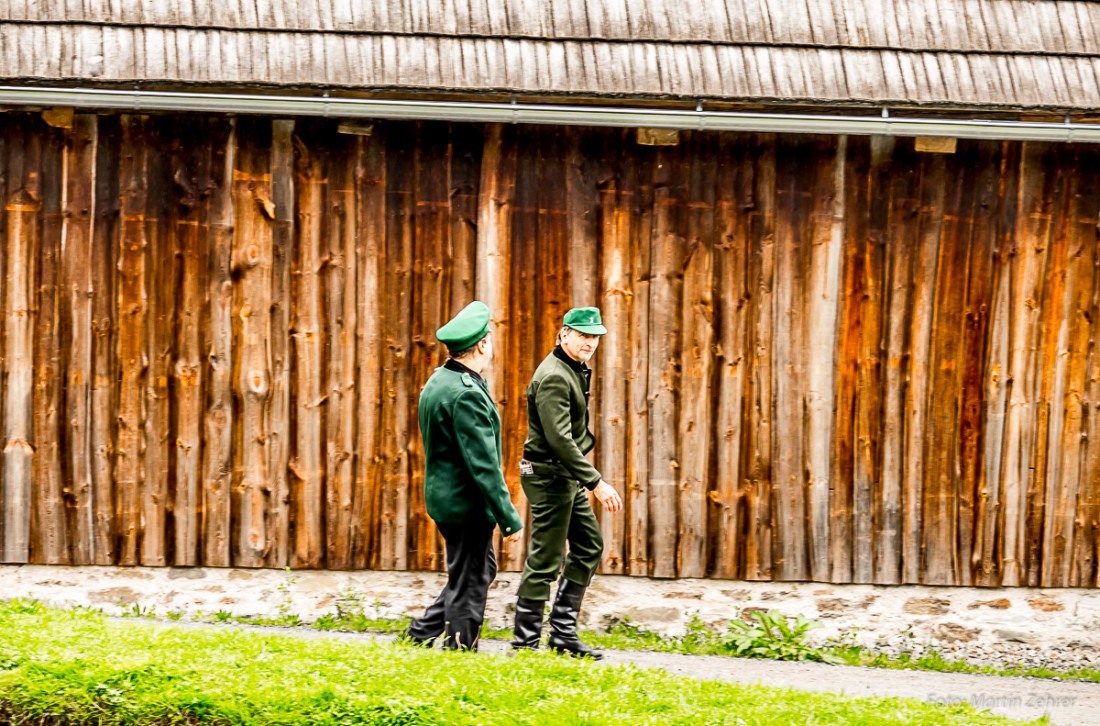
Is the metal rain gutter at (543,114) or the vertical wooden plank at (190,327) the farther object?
the vertical wooden plank at (190,327)

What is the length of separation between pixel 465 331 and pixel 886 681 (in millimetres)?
3151

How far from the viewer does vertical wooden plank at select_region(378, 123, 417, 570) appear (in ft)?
25.3

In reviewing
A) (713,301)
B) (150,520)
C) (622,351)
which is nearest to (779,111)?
(713,301)

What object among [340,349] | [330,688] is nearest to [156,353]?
[340,349]

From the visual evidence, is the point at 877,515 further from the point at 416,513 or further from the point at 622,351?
the point at 416,513

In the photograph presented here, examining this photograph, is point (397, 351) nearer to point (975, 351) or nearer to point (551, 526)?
point (551, 526)

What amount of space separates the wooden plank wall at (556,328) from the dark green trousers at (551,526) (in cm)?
90

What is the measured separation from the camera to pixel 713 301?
26.0 feet

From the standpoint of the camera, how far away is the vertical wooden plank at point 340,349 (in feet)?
25.3

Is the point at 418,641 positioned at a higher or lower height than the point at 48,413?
lower

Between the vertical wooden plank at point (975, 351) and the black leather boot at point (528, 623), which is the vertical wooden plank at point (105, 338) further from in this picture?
the vertical wooden plank at point (975, 351)

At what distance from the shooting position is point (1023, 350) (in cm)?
800

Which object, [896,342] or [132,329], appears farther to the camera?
[896,342]

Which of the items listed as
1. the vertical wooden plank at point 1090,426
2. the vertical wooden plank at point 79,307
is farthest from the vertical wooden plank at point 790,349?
the vertical wooden plank at point 79,307
